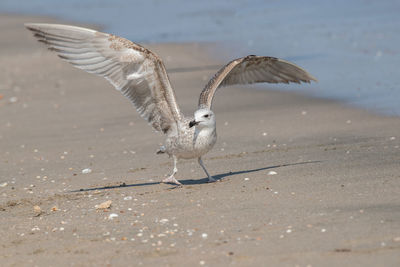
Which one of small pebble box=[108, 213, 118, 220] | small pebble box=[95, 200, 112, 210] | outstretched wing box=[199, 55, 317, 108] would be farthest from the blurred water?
small pebble box=[108, 213, 118, 220]

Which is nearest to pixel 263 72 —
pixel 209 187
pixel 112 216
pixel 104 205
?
pixel 209 187

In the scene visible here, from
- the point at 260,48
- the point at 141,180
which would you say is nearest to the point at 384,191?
the point at 141,180

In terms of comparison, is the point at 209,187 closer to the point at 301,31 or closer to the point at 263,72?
the point at 263,72

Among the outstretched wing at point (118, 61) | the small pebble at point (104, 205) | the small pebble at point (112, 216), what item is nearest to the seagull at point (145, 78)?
the outstretched wing at point (118, 61)

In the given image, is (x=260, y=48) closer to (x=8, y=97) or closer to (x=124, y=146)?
(x=8, y=97)

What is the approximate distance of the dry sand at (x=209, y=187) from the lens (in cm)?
485

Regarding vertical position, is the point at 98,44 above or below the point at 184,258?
above

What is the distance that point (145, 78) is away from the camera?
23.9 feet

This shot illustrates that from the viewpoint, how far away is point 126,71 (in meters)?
7.36

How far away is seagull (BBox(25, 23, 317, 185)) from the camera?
22.9 feet

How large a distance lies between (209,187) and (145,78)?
130cm

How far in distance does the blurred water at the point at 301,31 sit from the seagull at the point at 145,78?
3.05 meters

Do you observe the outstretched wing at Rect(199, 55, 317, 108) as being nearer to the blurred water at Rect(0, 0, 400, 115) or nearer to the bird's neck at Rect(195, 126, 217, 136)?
the bird's neck at Rect(195, 126, 217, 136)

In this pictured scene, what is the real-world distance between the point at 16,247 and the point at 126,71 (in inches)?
97.7
